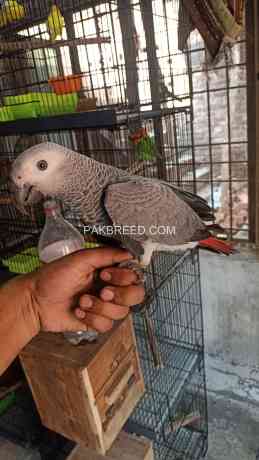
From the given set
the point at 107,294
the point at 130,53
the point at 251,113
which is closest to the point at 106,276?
the point at 107,294

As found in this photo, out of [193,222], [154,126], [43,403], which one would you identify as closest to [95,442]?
[43,403]

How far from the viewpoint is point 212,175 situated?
2.00 m

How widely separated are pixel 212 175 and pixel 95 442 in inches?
60.1

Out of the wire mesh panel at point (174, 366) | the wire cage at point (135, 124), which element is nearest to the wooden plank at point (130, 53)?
the wire cage at point (135, 124)

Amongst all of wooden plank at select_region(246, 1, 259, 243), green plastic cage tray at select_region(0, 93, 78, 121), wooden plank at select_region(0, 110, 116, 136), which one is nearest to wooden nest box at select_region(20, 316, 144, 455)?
wooden plank at select_region(0, 110, 116, 136)

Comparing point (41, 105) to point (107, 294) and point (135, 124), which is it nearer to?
point (135, 124)

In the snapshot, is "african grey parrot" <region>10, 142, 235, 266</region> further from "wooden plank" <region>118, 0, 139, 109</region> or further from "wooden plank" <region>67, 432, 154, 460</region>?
"wooden plank" <region>118, 0, 139, 109</region>

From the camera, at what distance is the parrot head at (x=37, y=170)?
935mm

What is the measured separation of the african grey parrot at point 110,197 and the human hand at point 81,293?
117 mm

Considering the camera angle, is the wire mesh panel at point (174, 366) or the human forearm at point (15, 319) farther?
the wire mesh panel at point (174, 366)

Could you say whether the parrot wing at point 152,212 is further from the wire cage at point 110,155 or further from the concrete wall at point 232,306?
the concrete wall at point 232,306

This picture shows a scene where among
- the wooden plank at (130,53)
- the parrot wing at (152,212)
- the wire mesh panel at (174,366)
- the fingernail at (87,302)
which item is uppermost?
the wooden plank at (130,53)

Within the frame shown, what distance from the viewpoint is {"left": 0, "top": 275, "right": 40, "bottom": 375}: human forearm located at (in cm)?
82

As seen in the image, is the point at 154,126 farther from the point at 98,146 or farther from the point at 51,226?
the point at 51,226
